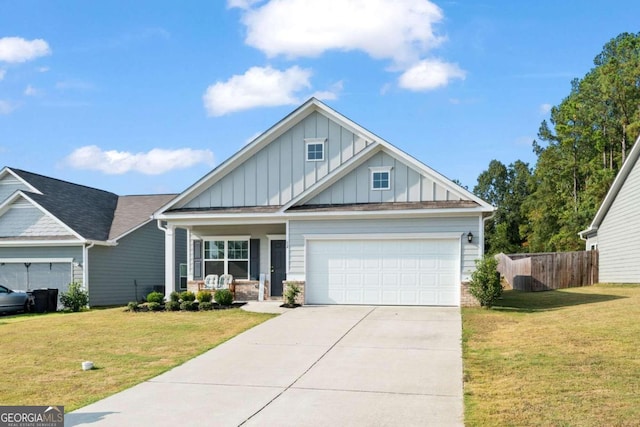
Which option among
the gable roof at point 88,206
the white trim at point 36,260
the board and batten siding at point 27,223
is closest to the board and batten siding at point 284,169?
the gable roof at point 88,206

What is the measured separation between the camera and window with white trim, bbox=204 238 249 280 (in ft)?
68.7

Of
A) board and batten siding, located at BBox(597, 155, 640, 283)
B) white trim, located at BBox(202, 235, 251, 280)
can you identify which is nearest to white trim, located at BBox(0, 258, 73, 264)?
white trim, located at BBox(202, 235, 251, 280)

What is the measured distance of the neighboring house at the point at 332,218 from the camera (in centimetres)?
1738

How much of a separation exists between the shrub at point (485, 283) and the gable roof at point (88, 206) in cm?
1470

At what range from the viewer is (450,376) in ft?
29.9

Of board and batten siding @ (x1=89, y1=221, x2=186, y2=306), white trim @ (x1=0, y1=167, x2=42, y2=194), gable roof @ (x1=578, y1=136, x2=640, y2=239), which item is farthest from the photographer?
white trim @ (x1=0, y1=167, x2=42, y2=194)

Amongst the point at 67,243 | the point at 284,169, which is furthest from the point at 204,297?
the point at 67,243

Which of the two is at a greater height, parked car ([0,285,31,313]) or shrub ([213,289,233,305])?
shrub ([213,289,233,305])

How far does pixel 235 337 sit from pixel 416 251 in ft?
22.5

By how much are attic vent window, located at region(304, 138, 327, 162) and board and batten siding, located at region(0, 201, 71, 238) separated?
10.4 m

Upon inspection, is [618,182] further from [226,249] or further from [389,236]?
[226,249]

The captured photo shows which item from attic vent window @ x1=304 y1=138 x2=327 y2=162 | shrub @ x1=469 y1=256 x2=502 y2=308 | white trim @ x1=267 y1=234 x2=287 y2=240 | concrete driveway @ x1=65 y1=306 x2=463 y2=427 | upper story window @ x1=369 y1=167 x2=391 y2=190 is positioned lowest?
concrete driveway @ x1=65 y1=306 x2=463 y2=427

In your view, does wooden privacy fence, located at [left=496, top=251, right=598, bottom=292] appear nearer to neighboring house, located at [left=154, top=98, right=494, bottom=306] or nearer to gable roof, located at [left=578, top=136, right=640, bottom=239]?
gable roof, located at [left=578, top=136, right=640, bottom=239]

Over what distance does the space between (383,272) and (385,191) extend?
8.25ft
